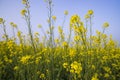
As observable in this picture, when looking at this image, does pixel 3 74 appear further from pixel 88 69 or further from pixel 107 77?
pixel 107 77

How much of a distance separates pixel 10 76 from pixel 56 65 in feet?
3.29

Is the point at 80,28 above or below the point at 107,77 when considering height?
above

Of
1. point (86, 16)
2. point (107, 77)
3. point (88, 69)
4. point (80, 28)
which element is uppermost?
point (86, 16)

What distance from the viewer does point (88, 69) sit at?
3.65 meters

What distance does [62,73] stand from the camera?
4.16 metres

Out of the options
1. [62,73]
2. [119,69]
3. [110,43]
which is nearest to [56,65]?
[62,73]

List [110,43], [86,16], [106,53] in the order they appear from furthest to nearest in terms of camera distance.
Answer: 1. [110,43]
2. [106,53]
3. [86,16]

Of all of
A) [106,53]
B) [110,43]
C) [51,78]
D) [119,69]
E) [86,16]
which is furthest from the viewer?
[110,43]

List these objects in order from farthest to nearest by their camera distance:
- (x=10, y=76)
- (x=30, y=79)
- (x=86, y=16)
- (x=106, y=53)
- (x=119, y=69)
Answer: (x=106, y=53), (x=119, y=69), (x=86, y=16), (x=10, y=76), (x=30, y=79)

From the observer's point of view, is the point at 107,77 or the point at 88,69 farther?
the point at 107,77

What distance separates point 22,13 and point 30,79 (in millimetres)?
1611

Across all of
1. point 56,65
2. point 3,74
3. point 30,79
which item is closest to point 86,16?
point 56,65

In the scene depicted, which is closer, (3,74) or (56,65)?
(3,74)

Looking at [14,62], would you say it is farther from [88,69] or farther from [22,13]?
[88,69]
